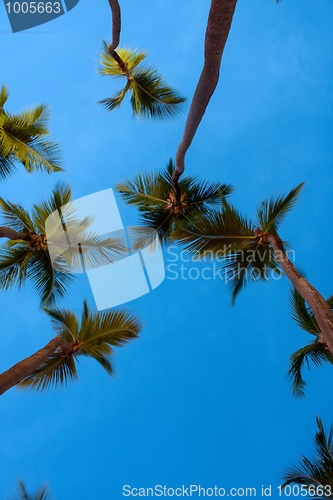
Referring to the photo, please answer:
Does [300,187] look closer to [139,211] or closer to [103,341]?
[139,211]

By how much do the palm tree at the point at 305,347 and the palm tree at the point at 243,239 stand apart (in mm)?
643

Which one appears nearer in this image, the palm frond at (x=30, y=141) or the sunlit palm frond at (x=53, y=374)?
the sunlit palm frond at (x=53, y=374)

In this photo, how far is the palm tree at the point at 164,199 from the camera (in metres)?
10.1

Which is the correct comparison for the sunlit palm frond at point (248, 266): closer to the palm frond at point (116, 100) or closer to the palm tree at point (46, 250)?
the palm tree at point (46, 250)

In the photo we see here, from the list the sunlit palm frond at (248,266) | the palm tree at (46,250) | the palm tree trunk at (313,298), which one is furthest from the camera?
the palm tree at (46,250)

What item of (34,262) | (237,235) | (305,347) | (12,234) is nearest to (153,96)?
(237,235)

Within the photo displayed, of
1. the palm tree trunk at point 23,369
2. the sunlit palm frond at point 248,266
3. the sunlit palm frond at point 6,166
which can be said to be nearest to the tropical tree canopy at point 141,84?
the sunlit palm frond at point 6,166

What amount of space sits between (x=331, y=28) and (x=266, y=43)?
3229mm

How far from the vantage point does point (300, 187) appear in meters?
7.97

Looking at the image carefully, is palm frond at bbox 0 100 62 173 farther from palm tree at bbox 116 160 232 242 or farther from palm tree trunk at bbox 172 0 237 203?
palm tree trunk at bbox 172 0 237 203

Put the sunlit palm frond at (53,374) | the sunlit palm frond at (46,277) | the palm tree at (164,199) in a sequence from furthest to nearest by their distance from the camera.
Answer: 1. the palm tree at (164,199)
2. the sunlit palm frond at (46,277)
3. the sunlit palm frond at (53,374)

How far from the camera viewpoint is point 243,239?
8.03 meters

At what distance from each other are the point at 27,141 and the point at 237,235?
18.4 ft

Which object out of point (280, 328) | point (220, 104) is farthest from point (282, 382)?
point (220, 104)
